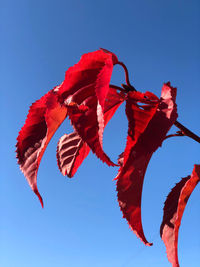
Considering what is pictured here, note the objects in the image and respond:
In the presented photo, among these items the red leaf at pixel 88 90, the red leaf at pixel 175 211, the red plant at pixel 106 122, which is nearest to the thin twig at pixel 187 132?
the red plant at pixel 106 122

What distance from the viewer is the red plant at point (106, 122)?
2.74ft

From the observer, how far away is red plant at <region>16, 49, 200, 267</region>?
A: 836mm

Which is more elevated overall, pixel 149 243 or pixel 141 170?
pixel 141 170

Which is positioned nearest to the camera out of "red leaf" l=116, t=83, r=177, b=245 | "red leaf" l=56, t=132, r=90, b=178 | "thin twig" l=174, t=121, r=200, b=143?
"red leaf" l=116, t=83, r=177, b=245

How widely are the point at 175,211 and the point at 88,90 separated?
0.53 metres

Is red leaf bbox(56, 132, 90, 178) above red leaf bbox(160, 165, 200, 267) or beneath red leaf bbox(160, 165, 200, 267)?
above

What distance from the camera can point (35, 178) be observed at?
92cm

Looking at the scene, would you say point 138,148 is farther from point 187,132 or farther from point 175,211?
point 175,211

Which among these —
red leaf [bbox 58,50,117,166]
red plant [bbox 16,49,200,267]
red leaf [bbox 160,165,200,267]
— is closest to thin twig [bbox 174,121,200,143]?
red plant [bbox 16,49,200,267]

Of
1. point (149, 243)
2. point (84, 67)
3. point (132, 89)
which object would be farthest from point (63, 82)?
point (149, 243)

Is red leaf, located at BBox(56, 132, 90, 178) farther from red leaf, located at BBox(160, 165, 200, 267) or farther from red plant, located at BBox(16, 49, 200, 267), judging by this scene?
red leaf, located at BBox(160, 165, 200, 267)

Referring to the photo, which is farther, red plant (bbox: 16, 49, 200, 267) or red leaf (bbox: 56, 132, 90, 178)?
red leaf (bbox: 56, 132, 90, 178)

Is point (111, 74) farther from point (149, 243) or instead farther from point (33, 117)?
point (149, 243)

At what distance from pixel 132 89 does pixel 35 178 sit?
1.36ft
